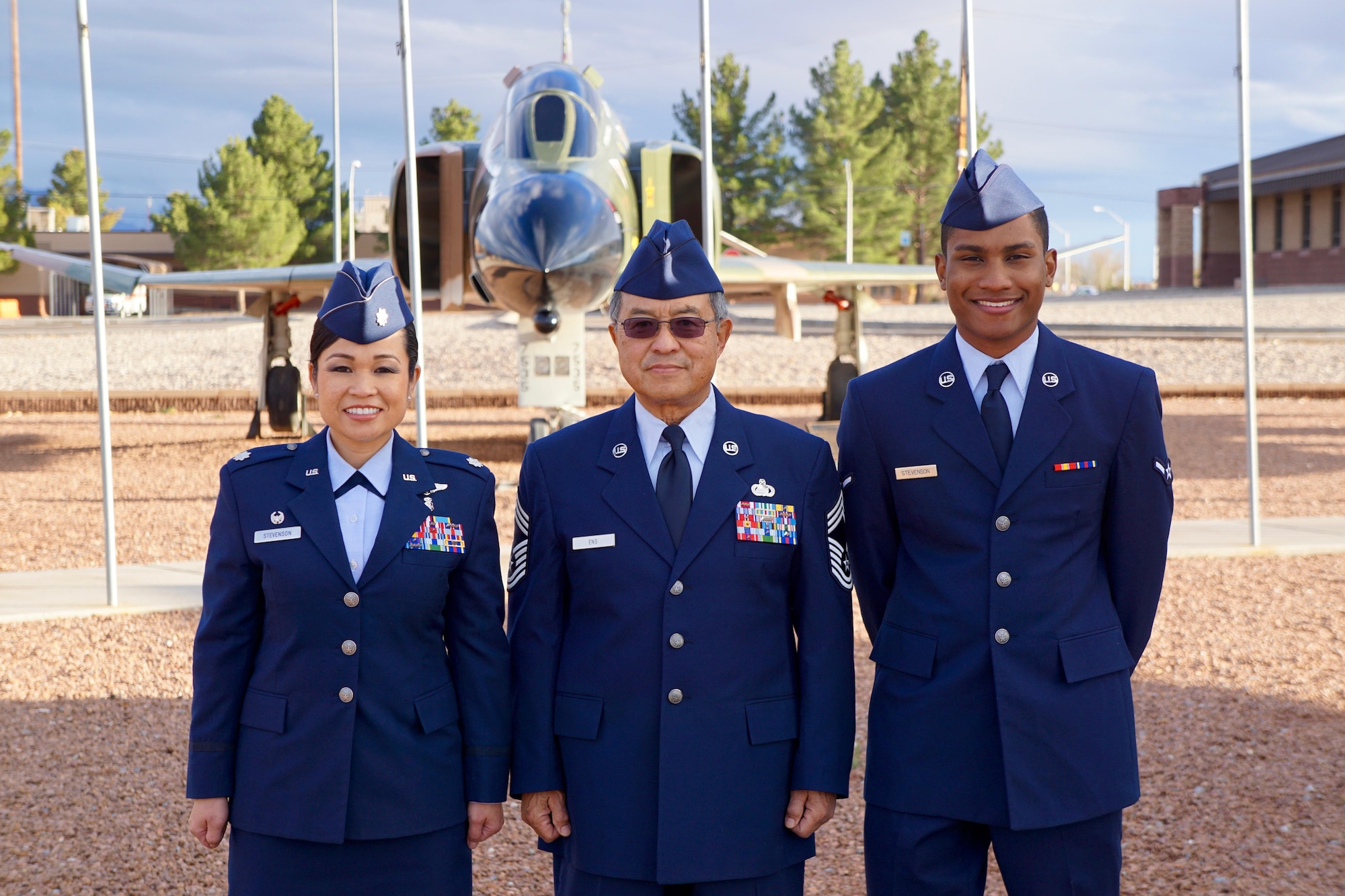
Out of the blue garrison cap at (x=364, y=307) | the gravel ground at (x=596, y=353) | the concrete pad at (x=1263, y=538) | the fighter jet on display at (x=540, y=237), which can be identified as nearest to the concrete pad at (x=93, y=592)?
the fighter jet on display at (x=540, y=237)

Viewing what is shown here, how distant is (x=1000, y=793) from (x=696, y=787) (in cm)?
62

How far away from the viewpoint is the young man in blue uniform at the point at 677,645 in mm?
2311

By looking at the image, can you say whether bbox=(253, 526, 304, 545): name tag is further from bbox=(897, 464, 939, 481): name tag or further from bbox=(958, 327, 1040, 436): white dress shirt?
bbox=(958, 327, 1040, 436): white dress shirt

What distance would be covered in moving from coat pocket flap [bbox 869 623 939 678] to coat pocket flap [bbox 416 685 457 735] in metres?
0.91

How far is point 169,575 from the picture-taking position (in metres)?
7.92

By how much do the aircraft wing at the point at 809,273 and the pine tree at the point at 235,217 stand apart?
40.0m

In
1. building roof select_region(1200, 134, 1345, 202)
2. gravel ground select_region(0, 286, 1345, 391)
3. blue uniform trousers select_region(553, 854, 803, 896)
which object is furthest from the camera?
building roof select_region(1200, 134, 1345, 202)

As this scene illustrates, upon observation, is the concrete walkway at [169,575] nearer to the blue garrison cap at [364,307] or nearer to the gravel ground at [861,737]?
the gravel ground at [861,737]

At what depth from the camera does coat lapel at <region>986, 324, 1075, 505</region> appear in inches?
93.4

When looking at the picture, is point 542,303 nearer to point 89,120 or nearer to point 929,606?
point 89,120

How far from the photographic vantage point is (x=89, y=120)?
6441mm

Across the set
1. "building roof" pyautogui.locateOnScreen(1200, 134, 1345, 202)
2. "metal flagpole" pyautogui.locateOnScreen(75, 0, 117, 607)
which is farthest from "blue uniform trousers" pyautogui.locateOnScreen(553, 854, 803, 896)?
"building roof" pyautogui.locateOnScreen(1200, 134, 1345, 202)

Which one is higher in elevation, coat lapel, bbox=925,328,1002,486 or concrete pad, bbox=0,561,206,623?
coat lapel, bbox=925,328,1002,486

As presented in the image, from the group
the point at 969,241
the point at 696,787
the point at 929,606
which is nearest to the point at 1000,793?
the point at 929,606
